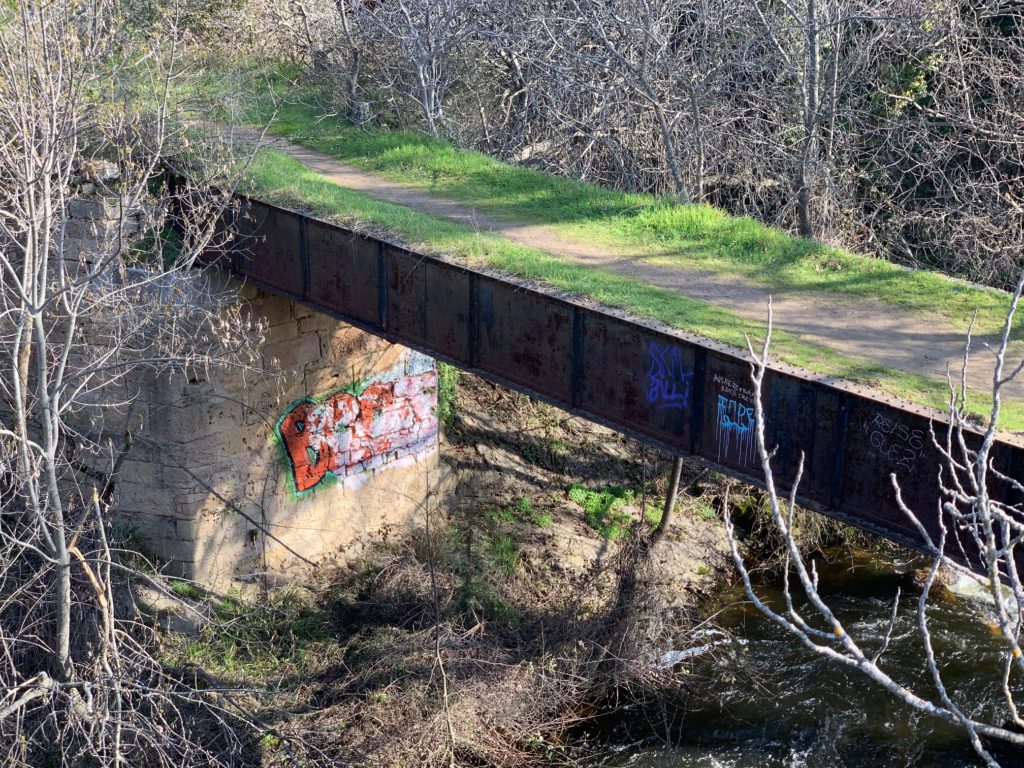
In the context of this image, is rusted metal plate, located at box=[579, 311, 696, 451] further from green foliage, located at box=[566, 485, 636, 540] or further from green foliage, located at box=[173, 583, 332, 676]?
green foliage, located at box=[566, 485, 636, 540]

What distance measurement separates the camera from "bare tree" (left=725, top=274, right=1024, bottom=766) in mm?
4957

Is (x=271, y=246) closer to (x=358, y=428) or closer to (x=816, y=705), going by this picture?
(x=358, y=428)

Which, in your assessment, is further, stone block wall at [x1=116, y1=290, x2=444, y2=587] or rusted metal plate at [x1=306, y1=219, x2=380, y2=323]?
stone block wall at [x1=116, y1=290, x2=444, y2=587]

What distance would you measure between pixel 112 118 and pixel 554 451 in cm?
1062

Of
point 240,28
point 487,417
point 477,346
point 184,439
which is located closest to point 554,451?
point 487,417

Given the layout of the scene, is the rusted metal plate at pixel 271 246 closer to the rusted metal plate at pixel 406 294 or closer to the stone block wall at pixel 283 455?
the stone block wall at pixel 283 455

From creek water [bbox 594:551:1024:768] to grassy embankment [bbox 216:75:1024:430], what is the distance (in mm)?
5493

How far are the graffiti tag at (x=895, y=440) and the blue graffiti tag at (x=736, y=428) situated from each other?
1023mm

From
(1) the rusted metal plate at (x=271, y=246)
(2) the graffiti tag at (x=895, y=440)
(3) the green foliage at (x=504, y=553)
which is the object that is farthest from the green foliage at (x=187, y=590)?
(2) the graffiti tag at (x=895, y=440)

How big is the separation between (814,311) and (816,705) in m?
5.71

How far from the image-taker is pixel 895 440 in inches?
346

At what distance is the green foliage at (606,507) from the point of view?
19.2m

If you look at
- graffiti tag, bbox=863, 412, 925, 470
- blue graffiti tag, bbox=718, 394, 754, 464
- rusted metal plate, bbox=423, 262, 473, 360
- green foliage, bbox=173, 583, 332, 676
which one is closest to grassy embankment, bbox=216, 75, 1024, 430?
rusted metal plate, bbox=423, 262, 473, 360

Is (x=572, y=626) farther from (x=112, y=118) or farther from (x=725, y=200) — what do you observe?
(x=725, y=200)
